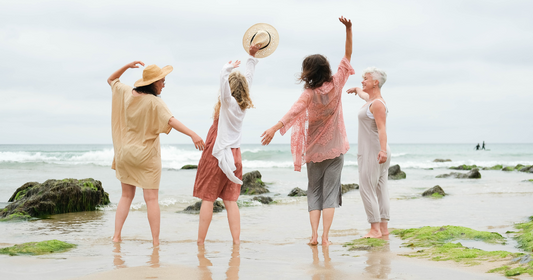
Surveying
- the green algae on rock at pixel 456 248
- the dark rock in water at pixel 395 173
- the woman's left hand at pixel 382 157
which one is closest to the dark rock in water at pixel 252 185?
the dark rock in water at pixel 395 173

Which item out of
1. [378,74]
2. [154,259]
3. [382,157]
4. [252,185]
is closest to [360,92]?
[378,74]

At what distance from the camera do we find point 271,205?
32.3 feet

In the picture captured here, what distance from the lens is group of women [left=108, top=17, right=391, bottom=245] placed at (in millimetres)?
4750

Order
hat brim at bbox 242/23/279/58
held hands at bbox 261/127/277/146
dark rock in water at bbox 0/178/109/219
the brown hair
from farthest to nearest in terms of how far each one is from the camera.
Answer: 1. dark rock in water at bbox 0/178/109/219
2. hat brim at bbox 242/23/279/58
3. the brown hair
4. held hands at bbox 261/127/277/146

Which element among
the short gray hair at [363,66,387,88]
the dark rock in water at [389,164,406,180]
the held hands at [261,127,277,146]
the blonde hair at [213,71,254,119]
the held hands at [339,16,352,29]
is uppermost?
the held hands at [339,16,352,29]

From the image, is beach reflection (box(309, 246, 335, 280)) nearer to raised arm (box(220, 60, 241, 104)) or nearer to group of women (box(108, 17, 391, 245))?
group of women (box(108, 17, 391, 245))

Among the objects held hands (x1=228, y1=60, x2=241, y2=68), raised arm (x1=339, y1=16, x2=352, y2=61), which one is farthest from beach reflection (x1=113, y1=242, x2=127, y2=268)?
raised arm (x1=339, y1=16, x2=352, y2=61)

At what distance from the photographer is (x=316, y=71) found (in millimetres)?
4816

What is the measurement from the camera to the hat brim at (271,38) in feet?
16.7

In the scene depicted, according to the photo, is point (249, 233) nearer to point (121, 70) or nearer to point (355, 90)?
point (355, 90)

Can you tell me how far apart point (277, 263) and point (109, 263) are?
148 centimetres

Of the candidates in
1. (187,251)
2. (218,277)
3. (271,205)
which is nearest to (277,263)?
(218,277)

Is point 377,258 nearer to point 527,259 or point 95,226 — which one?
point 527,259

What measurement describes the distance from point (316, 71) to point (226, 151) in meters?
1.34
